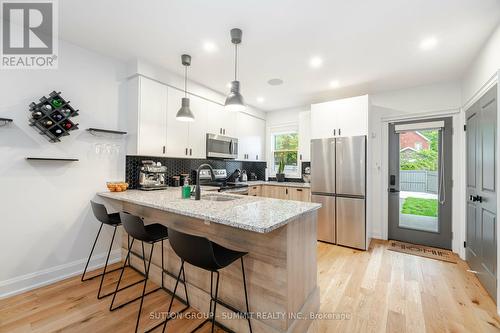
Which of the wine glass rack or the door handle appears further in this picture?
the door handle

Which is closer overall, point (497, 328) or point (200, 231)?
point (497, 328)

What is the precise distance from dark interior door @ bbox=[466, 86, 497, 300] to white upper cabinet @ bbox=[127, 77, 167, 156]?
367 centimetres

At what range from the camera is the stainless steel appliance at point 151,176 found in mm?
3016

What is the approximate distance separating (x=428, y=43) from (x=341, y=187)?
2097 mm

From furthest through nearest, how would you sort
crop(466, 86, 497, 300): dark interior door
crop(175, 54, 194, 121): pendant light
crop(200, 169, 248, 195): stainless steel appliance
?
crop(200, 169, 248, 195): stainless steel appliance → crop(175, 54, 194, 121): pendant light → crop(466, 86, 497, 300): dark interior door

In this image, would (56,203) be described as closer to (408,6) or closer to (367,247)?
(408,6)

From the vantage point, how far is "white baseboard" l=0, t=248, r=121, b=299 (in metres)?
2.18

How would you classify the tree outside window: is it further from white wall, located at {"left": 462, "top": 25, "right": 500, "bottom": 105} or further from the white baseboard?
the white baseboard

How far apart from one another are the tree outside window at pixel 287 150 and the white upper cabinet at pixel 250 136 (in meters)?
Answer: 0.30

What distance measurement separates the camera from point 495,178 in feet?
6.86

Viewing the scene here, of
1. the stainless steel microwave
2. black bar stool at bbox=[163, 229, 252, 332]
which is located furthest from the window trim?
black bar stool at bbox=[163, 229, 252, 332]

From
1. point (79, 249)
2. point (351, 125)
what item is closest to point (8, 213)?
point (79, 249)

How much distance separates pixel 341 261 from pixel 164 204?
96.5 inches

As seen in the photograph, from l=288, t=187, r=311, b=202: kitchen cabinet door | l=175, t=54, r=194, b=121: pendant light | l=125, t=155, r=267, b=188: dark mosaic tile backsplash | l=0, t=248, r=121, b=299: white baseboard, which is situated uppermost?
l=175, t=54, r=194, b=121: pendant light
